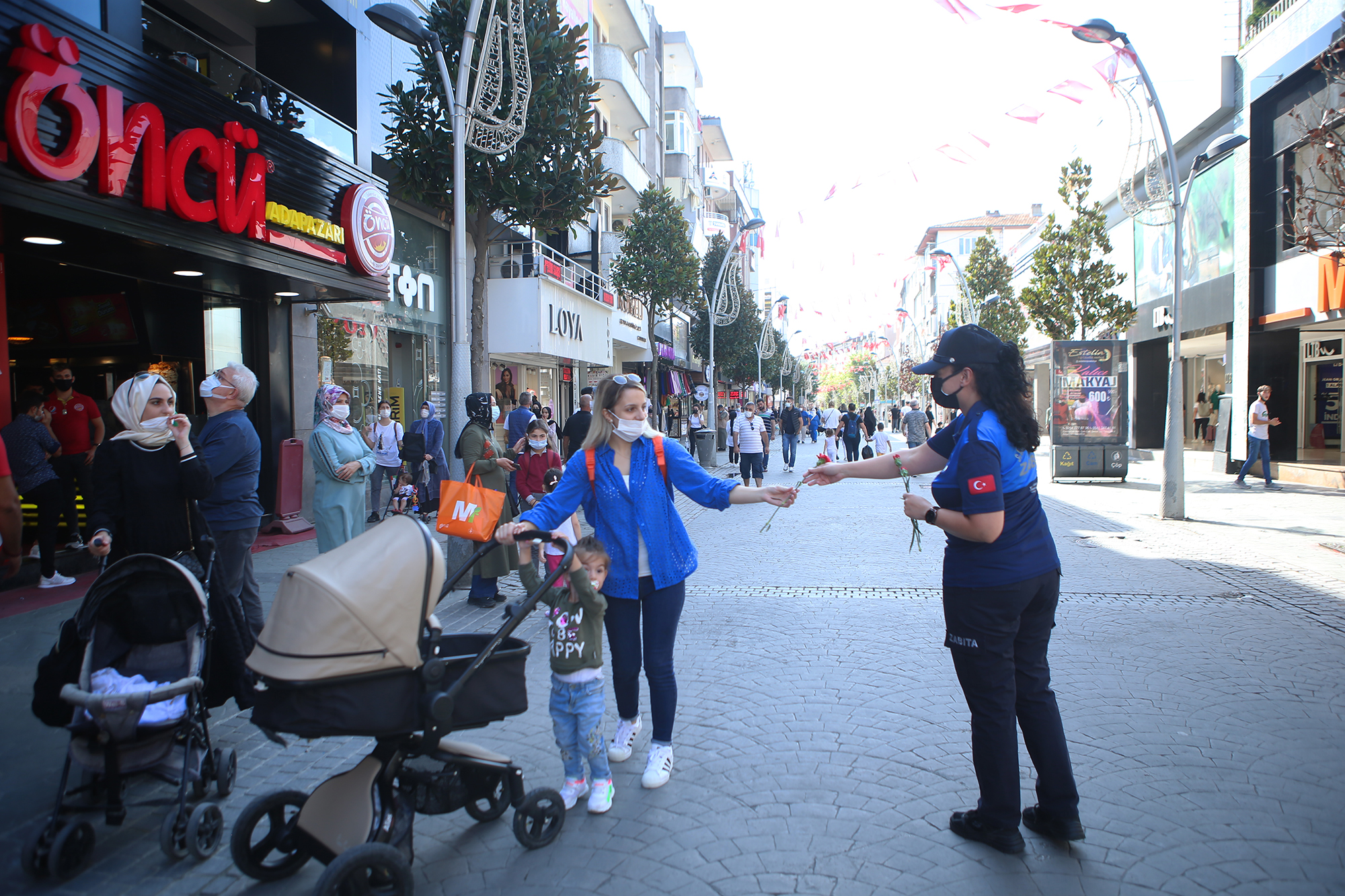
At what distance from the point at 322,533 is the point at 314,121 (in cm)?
761

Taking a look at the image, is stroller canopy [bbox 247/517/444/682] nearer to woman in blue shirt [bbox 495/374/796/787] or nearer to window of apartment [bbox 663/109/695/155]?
woman in blue shirt [bbox 495/374/796/787]

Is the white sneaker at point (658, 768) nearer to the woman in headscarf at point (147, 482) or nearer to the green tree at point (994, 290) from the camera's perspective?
the woman in headscarf at point (147, 482)

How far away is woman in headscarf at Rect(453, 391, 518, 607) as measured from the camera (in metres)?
7.27

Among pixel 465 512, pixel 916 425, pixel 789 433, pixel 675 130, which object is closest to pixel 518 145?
pixel 465 512

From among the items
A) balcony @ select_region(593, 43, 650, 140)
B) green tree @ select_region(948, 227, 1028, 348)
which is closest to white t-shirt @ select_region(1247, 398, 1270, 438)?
balcony @ select_region(593, 43, 650, 140)

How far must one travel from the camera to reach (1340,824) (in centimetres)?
330

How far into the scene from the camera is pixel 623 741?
159 inches

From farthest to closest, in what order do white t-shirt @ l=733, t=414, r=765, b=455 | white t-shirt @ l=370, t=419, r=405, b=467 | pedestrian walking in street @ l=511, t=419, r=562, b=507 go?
white t-shirt @ l=733, t=414, r=765, b=455 → white t-shirt @ l=370, t=419, r=405, b=467 → pedestrian walking in street @ l=511, t=419, r=562, b=507

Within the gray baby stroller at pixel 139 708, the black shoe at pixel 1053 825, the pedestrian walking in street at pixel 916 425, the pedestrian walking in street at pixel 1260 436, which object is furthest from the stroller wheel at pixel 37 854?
the pedestrian walking in street at pixel 916 425

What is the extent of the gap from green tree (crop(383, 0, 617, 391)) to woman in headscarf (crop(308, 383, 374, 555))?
5.94 meters

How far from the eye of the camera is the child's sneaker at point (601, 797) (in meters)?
3.45

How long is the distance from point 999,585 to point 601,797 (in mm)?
1819

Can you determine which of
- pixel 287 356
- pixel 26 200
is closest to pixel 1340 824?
pixel 26 200

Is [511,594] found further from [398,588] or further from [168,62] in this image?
[168,62]
